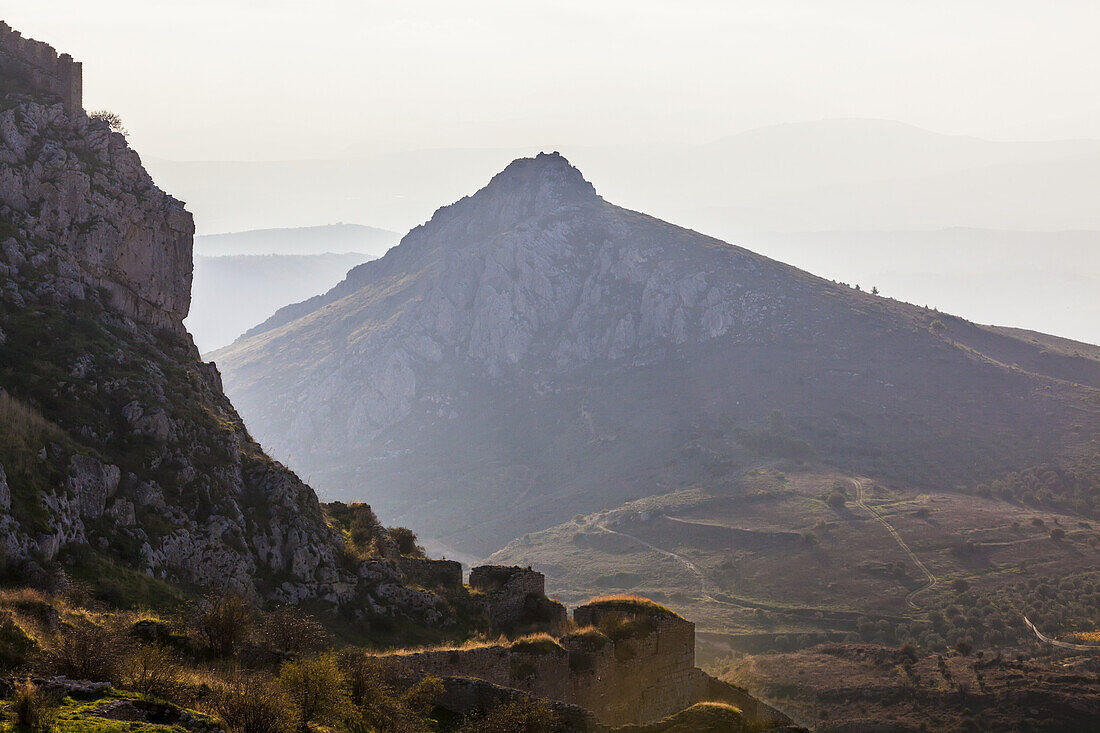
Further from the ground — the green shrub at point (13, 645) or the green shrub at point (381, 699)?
the green shrub at point (13, 645)

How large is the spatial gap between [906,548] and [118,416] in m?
132

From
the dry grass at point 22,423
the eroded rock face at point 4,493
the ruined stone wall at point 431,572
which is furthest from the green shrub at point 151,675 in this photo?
the ruined stone wall at point 431,572

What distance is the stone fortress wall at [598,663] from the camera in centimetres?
3797

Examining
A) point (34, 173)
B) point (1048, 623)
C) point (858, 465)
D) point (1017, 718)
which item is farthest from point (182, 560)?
point (858, 465)

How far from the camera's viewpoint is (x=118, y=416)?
43.0 meters

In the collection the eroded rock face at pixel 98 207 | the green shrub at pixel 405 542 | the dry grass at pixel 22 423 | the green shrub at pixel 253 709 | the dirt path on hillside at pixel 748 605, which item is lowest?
the dirt path on hillside at pixel 748 605

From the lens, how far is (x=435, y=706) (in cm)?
3447

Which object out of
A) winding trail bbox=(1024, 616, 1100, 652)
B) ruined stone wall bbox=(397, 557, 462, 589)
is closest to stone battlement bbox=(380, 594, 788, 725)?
ruined stone wall bbox=(397, 557, 462, 589)

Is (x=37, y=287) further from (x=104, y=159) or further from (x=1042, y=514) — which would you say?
(x=1042, y=514)

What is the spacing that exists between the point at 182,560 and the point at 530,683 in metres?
13.2

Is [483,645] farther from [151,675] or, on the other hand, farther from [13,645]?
[13,645]

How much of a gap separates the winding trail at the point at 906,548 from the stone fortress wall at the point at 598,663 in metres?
98.5

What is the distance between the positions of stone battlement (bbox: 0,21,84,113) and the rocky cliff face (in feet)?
4.75

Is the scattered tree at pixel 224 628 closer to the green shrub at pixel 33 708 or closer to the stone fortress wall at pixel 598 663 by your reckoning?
the stone fortress wall at pixel 598 663
